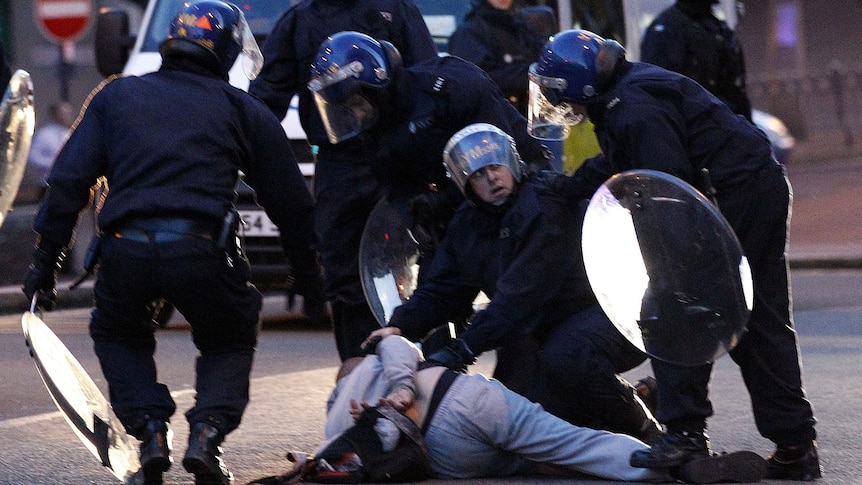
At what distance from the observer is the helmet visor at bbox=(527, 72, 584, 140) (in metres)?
5.59

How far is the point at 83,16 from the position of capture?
14.4 meters

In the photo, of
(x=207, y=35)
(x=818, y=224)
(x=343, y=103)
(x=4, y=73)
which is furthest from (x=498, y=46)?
(x=818, y=224)

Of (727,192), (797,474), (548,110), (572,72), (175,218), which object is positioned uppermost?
(572,72)

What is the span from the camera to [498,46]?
933 centimetres

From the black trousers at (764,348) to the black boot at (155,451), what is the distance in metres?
1.54

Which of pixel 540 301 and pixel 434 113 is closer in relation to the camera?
pixel 540 301

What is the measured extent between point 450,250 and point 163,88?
1238 millimetres

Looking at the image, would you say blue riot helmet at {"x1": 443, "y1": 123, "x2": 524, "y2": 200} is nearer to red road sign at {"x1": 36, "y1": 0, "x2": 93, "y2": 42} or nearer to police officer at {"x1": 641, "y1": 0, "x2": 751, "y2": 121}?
police officer at {"x1": 641, "y1": 0, "x2": 751, "y2": 121}

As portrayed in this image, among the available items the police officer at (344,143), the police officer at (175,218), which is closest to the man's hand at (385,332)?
the police officer at (175,218)

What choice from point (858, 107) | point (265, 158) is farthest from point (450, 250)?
point (858, 107)

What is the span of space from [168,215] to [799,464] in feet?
7.00

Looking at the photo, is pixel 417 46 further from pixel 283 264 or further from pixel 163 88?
pixel 283 264

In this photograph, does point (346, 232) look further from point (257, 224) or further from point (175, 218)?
point (257, 224)

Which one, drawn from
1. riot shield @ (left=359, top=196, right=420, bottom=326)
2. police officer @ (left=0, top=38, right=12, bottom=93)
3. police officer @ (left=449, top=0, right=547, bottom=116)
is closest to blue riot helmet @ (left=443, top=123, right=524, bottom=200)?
riot shield @ (left=359, top=196, right=420, bottom=326)
